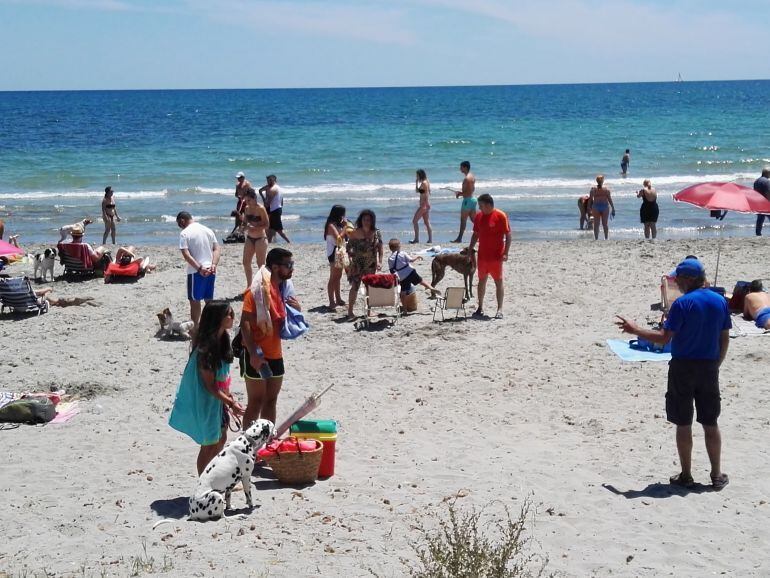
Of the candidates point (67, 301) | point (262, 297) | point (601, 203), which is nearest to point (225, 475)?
point (262, 297)

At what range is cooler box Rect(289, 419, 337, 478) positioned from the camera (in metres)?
6.64

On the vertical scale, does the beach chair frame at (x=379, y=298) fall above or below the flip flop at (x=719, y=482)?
above

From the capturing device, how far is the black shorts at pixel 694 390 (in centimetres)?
607

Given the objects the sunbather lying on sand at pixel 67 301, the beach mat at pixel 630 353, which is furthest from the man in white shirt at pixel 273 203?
the beach mat at pixel 630 353

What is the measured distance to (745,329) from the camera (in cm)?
1005

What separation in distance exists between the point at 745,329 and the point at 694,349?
4409 mm

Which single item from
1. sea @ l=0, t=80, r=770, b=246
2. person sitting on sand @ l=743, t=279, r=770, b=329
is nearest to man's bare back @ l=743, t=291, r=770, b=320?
person sitting on sand @ l=743, t=279, r=770, b=329

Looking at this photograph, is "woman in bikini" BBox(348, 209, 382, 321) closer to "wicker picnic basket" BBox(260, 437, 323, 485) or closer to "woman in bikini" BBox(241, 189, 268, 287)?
"woman in bikini" BBox(241, 189, 268, 287)

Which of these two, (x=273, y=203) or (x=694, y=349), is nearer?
(x=694, y=349)

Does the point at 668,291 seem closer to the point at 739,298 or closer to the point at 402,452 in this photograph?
the point at 739,298

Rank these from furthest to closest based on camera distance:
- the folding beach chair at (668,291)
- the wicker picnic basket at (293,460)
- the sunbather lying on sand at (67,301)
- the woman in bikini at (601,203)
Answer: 1. the woman in bikini at (601,203)
2. the sunbather lying on sand at (67,301)
3. the folding beach chair at (668,291)
4. the wicker picnic basket at (293,460)

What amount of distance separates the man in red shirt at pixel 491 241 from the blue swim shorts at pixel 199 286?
3062 mm

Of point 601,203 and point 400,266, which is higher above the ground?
point 601,203

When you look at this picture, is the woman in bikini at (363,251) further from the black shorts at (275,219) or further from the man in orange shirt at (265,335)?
the black shorts at (275,219)
